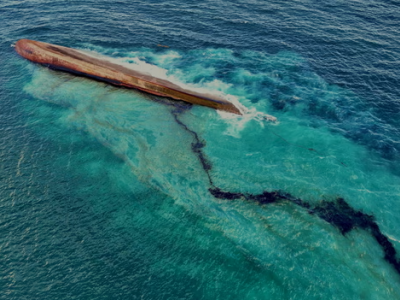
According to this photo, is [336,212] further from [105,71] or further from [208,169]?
[105,71]

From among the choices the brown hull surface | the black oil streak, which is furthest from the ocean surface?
the brown hull surface

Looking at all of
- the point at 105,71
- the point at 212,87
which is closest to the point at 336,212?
the point at 212,87

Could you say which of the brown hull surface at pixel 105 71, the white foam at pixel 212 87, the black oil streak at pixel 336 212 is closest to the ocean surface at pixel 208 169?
the black oil streak at pixel 336 212

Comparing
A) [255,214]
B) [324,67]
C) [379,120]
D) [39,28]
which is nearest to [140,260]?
[255,214]

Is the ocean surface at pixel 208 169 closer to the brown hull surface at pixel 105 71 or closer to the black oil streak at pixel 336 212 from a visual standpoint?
the black oil streak at pixel 336 212

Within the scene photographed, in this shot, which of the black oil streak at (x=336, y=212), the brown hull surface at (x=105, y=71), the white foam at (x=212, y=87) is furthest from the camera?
the brown hull surface at (x=105, y=71)

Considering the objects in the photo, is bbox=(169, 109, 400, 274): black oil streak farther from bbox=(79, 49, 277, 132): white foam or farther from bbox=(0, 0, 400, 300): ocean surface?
bbox=(79, 49, 277, 132): white foam
